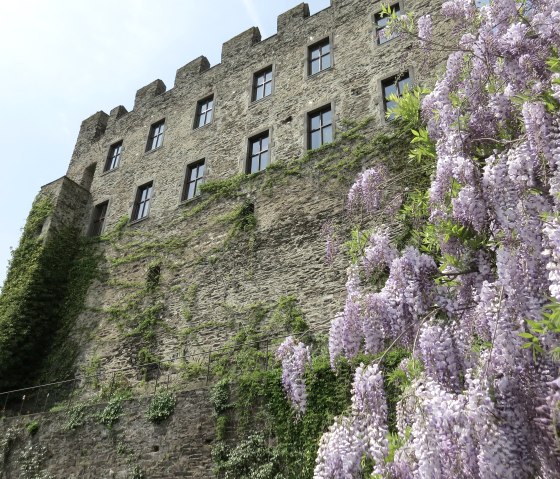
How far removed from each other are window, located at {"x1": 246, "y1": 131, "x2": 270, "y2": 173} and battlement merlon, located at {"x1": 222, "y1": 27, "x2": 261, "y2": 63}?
11.9 feet

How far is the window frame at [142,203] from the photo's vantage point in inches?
542

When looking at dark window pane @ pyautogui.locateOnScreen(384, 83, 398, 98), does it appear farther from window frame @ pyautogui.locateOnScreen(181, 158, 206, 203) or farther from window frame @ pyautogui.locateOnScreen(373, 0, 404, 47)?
window frame @ pyautogui.locateOnScreen(181, 158, 206, 203)

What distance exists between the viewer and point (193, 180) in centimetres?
1333

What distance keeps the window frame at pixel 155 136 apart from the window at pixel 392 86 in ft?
23.2

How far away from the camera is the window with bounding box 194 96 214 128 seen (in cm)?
1436

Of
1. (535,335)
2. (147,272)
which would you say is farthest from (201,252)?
(535,335)

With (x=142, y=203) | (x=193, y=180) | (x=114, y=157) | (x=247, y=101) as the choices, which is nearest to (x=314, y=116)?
(x=247, y=101)

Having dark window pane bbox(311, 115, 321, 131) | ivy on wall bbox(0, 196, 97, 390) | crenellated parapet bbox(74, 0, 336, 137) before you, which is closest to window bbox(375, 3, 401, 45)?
crenellated parapet bbox(74, 0, 336, 137)

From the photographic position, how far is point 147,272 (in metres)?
12.1

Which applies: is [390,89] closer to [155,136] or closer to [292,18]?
[292,18]

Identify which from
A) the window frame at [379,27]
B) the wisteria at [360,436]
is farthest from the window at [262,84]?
the wisteria at [360,436]

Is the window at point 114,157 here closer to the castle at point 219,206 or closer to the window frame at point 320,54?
the castle at point 219,206

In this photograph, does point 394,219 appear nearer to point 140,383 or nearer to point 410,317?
point 410,317

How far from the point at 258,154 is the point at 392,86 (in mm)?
3575
